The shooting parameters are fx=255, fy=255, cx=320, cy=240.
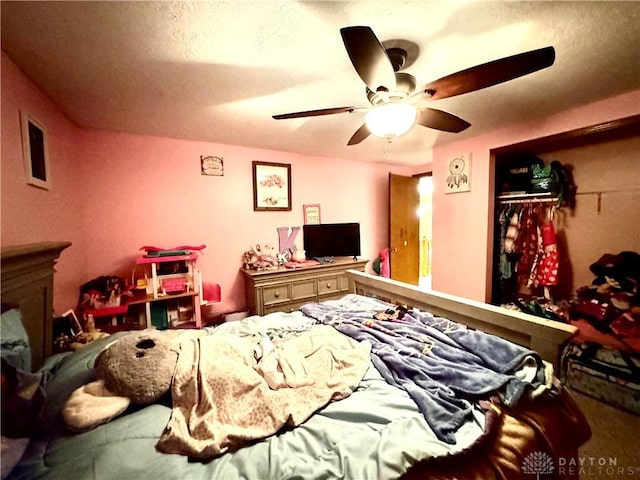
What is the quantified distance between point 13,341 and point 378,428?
1.16 m

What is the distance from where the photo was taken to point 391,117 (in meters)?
1.31

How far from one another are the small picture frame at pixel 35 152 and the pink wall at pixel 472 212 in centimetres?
351

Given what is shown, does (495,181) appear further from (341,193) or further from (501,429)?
(501,429)

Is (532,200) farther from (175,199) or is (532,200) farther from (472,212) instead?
(175,199)

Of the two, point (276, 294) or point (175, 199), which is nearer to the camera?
point (175, 199)

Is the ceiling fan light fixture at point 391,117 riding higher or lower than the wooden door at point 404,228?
higher

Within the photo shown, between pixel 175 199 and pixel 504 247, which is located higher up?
pixel 175 199

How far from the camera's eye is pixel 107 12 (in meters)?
1.05

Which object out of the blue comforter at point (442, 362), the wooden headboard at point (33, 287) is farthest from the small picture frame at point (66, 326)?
the blue comforter at point (442, 362)

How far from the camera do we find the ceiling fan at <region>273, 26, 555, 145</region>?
37.2 inches

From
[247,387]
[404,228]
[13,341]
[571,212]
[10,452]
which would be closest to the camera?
[10,452]

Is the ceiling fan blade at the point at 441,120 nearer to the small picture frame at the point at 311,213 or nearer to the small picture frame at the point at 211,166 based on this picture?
the small picture frame at the point at 311,213

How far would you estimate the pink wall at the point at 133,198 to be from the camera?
1382 millimetres

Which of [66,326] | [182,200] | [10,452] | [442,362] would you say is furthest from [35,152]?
[442,362]
